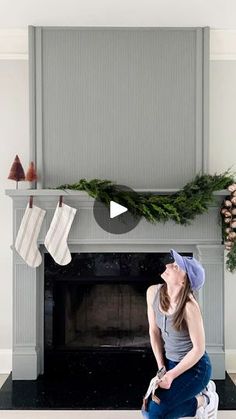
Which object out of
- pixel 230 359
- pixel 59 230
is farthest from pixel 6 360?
pixel 230 359

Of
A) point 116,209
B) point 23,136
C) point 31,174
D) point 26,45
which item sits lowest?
point 116,209

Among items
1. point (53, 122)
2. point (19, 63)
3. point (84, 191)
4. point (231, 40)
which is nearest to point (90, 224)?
point (84, 191)

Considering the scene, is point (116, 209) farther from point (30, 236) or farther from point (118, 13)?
point (118, 13)

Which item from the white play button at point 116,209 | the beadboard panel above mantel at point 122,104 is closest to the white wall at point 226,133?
the beadboard panel above mantel at point 122,104

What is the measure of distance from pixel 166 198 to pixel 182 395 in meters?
1.52

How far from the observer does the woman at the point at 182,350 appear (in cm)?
222

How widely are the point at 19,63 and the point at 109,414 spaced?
8.47ft

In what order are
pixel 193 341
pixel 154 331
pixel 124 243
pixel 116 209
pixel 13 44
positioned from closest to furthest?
1. pixel 193 341
2. pixel 154 331
3. pixel 116 209
4. pixel 124 243
5. pixel 13 44

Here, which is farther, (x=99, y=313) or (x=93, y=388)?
Answer: (x=99, y=313)

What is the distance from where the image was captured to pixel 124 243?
142 inches

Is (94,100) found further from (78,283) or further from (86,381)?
(86,381)

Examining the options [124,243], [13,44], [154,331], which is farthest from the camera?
[13,44]

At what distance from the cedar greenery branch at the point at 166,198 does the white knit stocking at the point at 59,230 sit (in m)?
0.18

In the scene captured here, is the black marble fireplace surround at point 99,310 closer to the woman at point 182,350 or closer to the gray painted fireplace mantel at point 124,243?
the gray painted fireplace mantel at point 124,243
